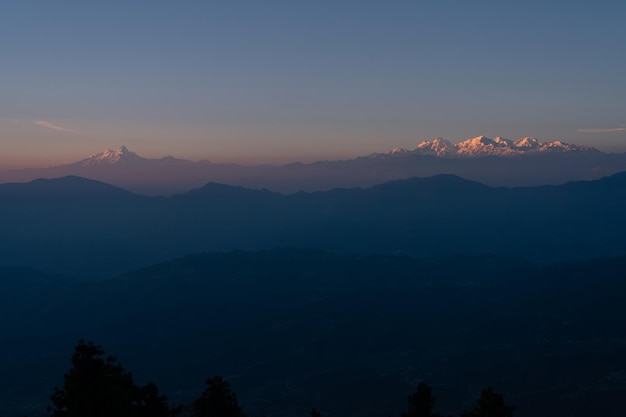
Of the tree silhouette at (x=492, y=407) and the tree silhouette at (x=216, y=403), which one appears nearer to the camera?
the tree silhouette at (x=492, y=407)

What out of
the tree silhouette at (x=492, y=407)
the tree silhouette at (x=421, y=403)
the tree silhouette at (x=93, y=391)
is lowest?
the tree silhouette at (x=421, y=403)

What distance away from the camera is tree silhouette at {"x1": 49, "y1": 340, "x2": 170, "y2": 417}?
88.6 ft

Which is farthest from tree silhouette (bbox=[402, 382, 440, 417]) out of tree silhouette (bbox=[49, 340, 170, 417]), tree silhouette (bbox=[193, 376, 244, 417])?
tree silhouette (bbox=[49, 340, 170, 417])

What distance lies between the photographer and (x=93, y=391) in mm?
27375

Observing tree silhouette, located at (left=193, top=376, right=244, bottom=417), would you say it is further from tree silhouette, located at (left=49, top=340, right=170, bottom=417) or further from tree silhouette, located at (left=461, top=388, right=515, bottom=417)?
tree silhouette, located at (left=461, top=388, right=515, bottom=417)

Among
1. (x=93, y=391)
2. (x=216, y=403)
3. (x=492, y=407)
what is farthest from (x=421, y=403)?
(x=93, y=391)

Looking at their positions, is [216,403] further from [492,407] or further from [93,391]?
[492,407]

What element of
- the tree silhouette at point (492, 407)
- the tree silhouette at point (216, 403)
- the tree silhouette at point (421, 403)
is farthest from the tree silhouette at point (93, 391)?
the tree silhouette at point (492, 407)

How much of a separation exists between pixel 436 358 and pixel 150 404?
526 feet

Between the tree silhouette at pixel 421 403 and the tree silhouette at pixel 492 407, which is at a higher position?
the tree silhouette at pixel 492 407

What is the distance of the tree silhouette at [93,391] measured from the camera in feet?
88.6

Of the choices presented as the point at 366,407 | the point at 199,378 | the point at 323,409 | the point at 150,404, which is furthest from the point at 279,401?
the point at 150,404

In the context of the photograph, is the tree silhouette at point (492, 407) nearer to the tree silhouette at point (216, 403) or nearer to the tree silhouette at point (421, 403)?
the tree silhouette at point (421, 403)

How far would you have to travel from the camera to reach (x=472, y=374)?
161 metres
